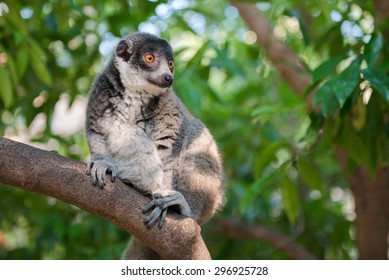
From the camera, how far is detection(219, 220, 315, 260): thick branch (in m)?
7.06

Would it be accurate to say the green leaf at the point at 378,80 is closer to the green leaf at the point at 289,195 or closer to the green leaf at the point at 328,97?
the green leaf at the point at 328,97

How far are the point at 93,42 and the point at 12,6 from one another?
8.32ft

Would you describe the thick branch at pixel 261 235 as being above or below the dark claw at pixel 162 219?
below

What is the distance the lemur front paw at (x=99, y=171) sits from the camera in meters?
3.59

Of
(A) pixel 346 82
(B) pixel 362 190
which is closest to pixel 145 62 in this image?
(A) pixel 346 82

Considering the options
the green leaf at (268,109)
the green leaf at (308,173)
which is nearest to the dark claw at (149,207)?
the green leaf at (268,109)

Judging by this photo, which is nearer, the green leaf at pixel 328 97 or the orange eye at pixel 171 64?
the green leaf at pixel 328 97

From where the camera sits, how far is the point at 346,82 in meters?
3.92

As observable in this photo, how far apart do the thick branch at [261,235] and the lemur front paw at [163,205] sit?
3281mm

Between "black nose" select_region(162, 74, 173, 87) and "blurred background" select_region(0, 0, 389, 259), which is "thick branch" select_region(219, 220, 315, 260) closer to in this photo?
"blurred background" select_region(0, 0, 389, 259)

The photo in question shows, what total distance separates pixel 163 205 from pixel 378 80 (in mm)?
1591

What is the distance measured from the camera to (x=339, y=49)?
17.8ft

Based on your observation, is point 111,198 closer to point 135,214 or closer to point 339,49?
point 135,214

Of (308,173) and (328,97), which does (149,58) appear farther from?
(308,173)
